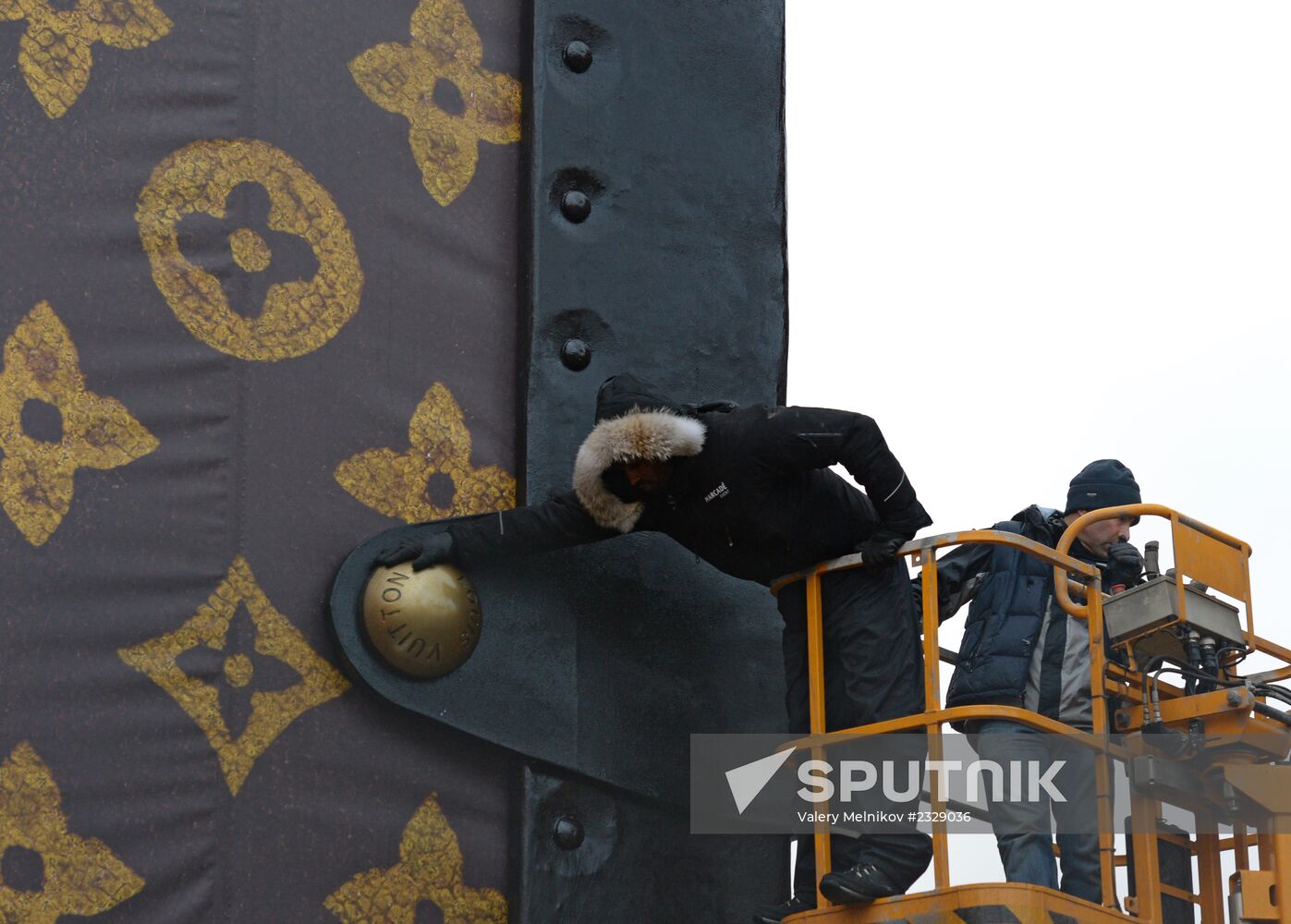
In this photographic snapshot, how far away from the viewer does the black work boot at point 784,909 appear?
21.0 ft

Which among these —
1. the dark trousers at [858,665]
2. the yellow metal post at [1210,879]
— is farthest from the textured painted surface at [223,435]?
the yellow metal post at [1210,879]

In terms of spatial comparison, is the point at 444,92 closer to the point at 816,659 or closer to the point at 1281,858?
the point at 816,659

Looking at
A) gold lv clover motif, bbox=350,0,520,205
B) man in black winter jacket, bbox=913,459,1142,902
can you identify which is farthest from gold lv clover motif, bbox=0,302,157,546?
Result: man in black winter jacket, bbox=913,459,1142,902

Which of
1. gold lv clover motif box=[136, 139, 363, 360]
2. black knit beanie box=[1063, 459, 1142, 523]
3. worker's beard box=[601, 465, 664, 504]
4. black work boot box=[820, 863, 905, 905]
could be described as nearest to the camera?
black work boot box=[820, 863, 905, 905]

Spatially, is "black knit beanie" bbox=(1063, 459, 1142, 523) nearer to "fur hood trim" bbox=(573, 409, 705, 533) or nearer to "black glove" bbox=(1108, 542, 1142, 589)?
"black glove" bbox=(1108, 542, 1142, 589)

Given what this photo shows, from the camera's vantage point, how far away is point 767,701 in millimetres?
7473

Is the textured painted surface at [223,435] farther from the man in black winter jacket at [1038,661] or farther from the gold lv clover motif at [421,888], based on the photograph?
the man in black winter jacket at [1038,661]

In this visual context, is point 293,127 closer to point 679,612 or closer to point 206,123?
point 206,123

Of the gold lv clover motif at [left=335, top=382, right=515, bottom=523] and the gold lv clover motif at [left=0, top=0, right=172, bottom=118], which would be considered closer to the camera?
the gold lv clover motif at [left=0, top=0, right=172, bottom=118]

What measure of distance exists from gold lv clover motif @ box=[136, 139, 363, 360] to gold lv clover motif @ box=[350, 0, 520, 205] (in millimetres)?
488

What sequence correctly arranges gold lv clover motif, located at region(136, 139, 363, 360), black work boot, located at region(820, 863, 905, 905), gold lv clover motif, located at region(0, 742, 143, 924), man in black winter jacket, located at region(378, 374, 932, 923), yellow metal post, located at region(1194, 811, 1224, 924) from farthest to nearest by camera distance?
yellow metal post, located at region(1194, 811, 1224, 924) → man in black winter jacket, located at region(378, 374, 932, 923) → gold lv clover motif, located at region(136, 139, 363, 360) → black work boot, located at region(820, 863, 905, 905) → gold lv clover motif, located at region(0, 742, 143, 924)

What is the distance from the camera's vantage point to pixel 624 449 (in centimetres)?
662

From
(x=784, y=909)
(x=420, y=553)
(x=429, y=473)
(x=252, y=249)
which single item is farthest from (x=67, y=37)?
(x=784, y=909)

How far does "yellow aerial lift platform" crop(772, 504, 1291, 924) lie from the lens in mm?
6273
